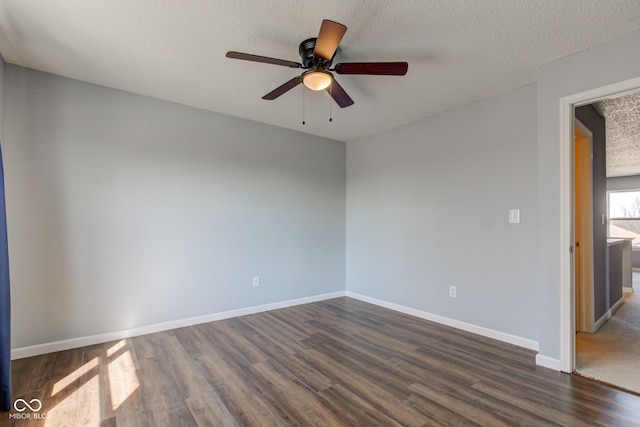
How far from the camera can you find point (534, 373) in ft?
7.66

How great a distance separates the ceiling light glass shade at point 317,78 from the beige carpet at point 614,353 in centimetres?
291

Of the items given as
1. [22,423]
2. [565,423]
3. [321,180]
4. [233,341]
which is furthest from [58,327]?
[565,423]

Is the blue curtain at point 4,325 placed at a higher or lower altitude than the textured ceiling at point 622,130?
lower

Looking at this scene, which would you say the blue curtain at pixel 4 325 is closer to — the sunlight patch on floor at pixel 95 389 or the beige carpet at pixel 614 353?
the sunlight patch on floor at pixel 95 389

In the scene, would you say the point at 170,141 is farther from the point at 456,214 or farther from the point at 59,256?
the point at 456,214

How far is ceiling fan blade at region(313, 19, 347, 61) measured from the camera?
1629 mm

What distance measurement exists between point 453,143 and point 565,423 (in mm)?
2648

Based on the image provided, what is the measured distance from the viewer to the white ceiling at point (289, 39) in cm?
187

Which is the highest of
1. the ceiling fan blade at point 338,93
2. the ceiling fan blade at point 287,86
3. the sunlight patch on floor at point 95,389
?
the ceiling fan blade at point 287,86

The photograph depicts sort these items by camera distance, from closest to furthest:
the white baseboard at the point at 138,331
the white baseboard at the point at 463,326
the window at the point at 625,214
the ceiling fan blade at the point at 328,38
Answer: the ceiling fan blade at the point at 328,38 < the white baseboard at the point at 138,331 < the white baseboard at the point at 463,326 < the window at the point at 625,214

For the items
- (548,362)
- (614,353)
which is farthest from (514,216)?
(614,353)
